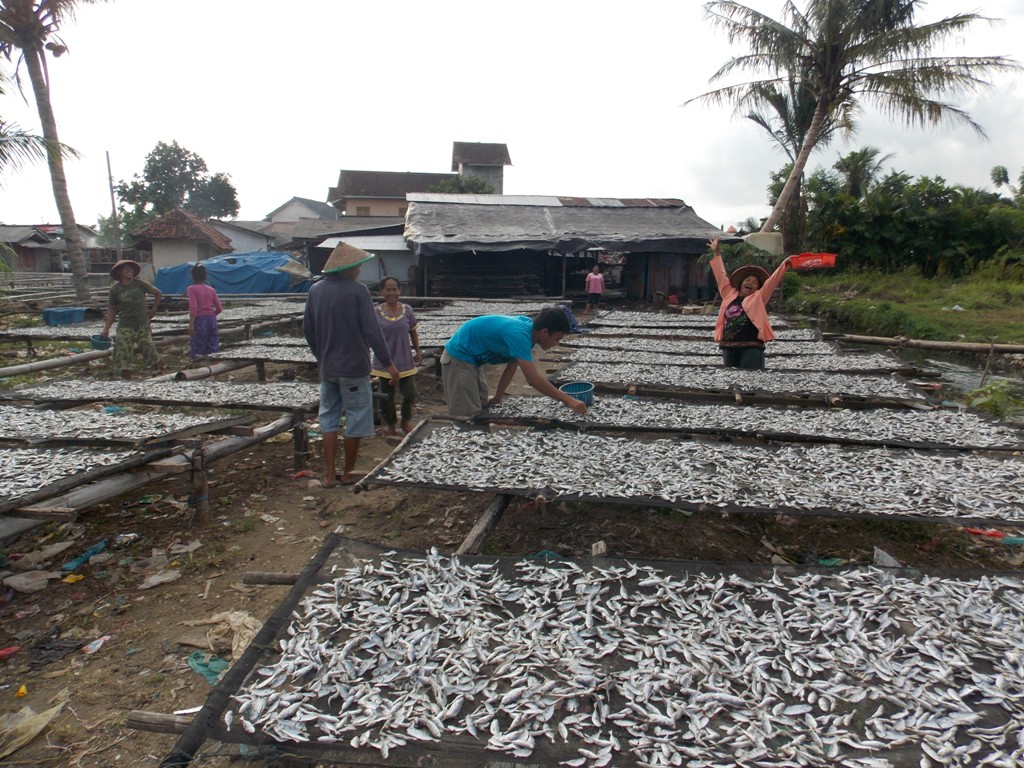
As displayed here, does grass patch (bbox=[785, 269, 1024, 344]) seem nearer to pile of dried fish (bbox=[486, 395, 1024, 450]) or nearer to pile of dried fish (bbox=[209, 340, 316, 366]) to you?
pile of dried fish (bbox=[486, 395, 1024, 450])

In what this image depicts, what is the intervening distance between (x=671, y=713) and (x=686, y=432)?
2.90 metres

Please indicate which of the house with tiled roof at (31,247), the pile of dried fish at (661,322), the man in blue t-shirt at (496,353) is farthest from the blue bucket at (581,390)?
the house with tiled roof at (31,247)

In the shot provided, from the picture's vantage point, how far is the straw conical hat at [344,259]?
14.8 feet

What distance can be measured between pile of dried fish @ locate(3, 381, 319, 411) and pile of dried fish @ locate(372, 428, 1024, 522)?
6.29 ft

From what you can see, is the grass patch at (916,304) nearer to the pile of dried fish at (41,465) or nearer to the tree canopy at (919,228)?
the tree canopy at (919,228)

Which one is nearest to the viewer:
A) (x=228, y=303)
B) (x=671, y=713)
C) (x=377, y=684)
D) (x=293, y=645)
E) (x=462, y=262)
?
(x=671, y=713)

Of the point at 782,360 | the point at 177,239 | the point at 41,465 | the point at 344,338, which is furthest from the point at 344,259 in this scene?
the point at 177,239

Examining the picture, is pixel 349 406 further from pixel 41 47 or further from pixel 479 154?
pixel 479 154

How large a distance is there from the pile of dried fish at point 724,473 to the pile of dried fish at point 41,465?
1906 mm

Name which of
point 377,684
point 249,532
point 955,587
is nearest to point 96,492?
point 249,532

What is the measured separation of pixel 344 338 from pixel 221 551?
5.73 feet

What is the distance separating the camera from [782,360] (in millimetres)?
7730

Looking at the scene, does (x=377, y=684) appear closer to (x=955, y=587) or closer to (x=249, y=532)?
(x=955, y=587)

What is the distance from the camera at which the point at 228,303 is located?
58.7ft
